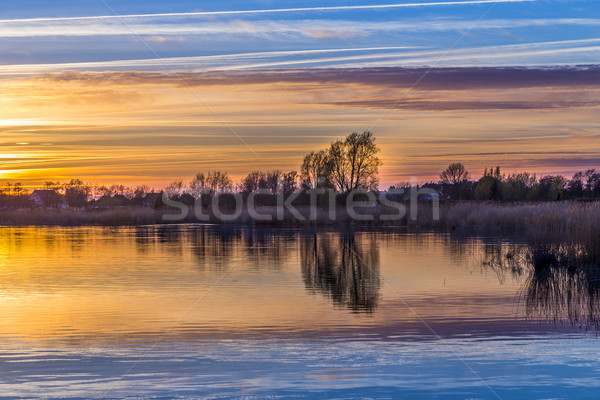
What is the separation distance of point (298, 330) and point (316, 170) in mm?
68558

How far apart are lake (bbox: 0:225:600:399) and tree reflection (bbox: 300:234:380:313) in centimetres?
10

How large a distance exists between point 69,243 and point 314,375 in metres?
25.6

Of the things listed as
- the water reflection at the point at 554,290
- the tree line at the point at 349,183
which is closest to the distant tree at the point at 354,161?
the tree line at the point at 349,183

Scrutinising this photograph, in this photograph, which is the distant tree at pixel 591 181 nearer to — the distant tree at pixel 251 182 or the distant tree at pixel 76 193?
the distant tree at pixel 251 182

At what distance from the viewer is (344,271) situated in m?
18.7

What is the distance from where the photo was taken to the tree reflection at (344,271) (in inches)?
545

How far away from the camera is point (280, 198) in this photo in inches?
3292

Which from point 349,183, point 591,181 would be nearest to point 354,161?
point 349,183

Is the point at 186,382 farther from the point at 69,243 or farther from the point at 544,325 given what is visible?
the point at 69,243

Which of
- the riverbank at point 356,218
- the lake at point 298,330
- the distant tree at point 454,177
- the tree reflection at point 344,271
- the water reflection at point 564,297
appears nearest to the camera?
the lake at point 298,330

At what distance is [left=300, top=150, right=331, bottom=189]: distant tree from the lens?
7169cm

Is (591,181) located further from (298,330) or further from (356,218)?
(298,330)

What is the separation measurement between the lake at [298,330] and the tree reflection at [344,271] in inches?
4.0

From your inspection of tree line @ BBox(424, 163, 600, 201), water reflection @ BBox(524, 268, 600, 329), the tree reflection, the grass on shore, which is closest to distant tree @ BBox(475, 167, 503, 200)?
tree line @ BBox(424, 163, 600, 201)
